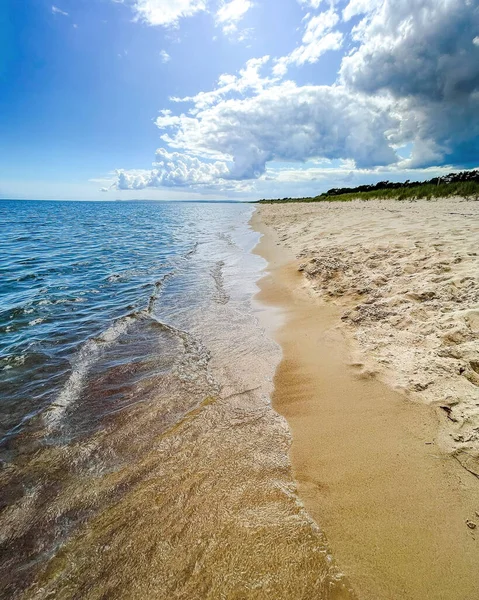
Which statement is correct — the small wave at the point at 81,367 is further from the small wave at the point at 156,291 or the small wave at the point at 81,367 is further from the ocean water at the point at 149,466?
the small wave at the point at 156,291

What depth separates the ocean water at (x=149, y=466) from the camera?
1.98 metres

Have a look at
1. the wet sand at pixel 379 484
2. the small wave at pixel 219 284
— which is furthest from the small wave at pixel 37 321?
the wet sand at pixel 379 484

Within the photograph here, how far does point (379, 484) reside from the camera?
2482mm

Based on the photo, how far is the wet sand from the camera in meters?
1.88

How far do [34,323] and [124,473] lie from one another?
5.38 meters

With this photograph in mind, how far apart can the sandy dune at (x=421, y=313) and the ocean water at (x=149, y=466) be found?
1569 mm

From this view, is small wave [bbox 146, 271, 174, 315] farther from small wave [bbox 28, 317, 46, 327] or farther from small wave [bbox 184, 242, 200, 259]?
small wave [bbox 184, 242, 200, 259]

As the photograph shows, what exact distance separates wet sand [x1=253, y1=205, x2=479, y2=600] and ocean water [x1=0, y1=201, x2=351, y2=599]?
19cm

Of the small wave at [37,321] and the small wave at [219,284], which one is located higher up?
the small wave at [37,321]

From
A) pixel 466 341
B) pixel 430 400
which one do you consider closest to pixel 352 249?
pixel 466 341

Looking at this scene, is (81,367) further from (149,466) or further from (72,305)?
(72,305)

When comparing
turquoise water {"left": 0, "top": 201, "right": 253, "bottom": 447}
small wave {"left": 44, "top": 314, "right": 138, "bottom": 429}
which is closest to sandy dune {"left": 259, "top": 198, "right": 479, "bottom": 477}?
turquoise water {"left": 0, "top": 201, "right": 253, "bottom": 447}

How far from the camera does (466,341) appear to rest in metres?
3.70

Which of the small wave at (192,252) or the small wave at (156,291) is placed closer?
the small wave at (156,291)
